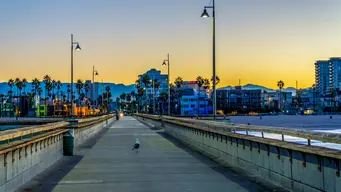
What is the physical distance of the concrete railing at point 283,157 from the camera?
10.7m

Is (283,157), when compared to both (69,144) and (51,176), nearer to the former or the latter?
(51,176)

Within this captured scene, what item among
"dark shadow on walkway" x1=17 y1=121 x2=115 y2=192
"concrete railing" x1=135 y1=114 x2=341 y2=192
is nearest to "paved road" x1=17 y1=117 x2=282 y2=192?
"dark shadow on walkway" x1=17 y1=121 x2=115 y2=192

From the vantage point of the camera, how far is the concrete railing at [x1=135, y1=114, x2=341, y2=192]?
1068 cm

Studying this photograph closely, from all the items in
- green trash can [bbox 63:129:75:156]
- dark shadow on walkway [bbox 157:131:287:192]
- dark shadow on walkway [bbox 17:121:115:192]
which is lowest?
dark shadow on walkway [bbox 17:121:115:192]

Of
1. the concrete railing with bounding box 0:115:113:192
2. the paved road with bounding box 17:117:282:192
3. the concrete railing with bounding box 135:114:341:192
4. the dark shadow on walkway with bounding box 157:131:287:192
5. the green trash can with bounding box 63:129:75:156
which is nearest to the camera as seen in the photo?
the concrete railing with bounding box 135:114:341:192

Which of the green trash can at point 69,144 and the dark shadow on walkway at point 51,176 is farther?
the green trash can at point 69,144

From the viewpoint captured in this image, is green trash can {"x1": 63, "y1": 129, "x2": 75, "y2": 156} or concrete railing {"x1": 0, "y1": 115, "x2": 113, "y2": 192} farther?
green trash can {"x1": 63, "y1": 129, "x2": 75, "y2": 156}

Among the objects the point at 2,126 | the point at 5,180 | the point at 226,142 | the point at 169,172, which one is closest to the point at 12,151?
the point at 5,180

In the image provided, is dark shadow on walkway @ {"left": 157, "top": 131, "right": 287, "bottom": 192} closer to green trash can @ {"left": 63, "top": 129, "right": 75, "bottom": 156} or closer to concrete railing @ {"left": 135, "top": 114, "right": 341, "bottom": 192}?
concrete railing @ {"left": 135, "top": 114, "right": 341, "bottom": 192}

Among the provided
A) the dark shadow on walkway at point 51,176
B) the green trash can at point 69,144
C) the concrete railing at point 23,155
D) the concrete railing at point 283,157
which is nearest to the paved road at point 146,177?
the dark shadow on walkway at point 51,176

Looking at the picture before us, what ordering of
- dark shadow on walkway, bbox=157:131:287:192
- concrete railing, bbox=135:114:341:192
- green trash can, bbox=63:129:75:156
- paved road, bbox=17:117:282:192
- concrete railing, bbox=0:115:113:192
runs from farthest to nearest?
1. green trash can, bbox=63:129:75:156
2. paved road, bbox=17:117:282:192
3. dark shadow on walkway, bbox=157:131:287:192
4. concrete railing, bbox=0:115:113:192
5. concrete railing, bbox=135:114:341:192

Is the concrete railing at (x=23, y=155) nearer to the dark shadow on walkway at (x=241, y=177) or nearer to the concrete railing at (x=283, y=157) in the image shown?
the dark shadow on walkway at (x=241, y=177)

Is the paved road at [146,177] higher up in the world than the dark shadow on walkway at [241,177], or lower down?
lower down

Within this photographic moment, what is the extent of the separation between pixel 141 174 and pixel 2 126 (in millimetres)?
51033
